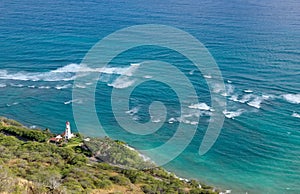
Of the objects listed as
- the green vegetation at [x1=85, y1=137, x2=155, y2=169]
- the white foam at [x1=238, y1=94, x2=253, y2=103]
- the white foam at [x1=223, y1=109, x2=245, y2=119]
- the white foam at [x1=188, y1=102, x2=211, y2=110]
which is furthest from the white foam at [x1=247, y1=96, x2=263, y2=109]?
the green vegetation at [x1=85, y1=137, x2=155, y2=169]

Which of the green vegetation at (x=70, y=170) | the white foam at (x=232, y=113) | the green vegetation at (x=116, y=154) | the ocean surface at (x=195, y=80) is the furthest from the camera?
the white foam at (x=232, y=113)

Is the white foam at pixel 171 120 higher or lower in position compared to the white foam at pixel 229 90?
lower

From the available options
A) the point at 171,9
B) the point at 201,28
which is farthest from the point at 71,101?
the point at 171,9

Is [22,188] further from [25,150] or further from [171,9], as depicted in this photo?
[171,9]

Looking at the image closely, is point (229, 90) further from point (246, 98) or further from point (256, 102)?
point (256, 102)

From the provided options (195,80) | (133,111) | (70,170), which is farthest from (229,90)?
(70,170)

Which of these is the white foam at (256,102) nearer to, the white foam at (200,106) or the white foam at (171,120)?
the white foam at (200,106)

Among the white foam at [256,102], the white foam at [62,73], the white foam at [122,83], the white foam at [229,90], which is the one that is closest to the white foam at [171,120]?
the white foam at [229,90]
